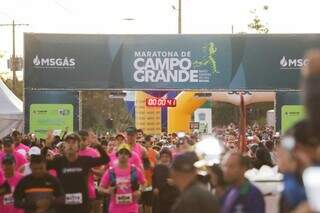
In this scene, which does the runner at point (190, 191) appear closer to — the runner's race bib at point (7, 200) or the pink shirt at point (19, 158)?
the runner's race bib at point (7, 200)

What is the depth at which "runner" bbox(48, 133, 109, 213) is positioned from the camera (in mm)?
11742

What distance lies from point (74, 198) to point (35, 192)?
1393 millimetres

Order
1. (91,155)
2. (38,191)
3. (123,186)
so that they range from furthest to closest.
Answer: (91,155) → (123,186) → (38,191)

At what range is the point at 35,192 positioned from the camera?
1047 cm

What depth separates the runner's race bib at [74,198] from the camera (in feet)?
38.6

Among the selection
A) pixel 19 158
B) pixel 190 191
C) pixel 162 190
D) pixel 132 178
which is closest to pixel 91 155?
pixel 132 178

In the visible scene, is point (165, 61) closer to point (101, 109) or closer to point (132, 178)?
point (132, 178)

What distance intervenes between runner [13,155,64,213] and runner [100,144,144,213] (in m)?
1.63

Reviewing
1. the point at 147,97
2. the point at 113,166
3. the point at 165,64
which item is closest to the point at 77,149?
the point at 113,166

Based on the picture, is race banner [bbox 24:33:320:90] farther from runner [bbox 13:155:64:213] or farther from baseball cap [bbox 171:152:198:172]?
baseball cap [bbox 171:152:198:172]

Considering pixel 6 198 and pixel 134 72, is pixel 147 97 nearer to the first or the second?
pixel 134 72

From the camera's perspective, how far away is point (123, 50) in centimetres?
2448

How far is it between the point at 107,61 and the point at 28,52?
224 centimetres

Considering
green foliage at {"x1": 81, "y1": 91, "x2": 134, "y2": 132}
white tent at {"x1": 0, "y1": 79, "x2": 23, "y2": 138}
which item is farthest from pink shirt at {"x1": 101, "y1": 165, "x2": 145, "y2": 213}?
green foliage at {"x1": 81, "y1": 91, "x2": 134, "y2": 132}
